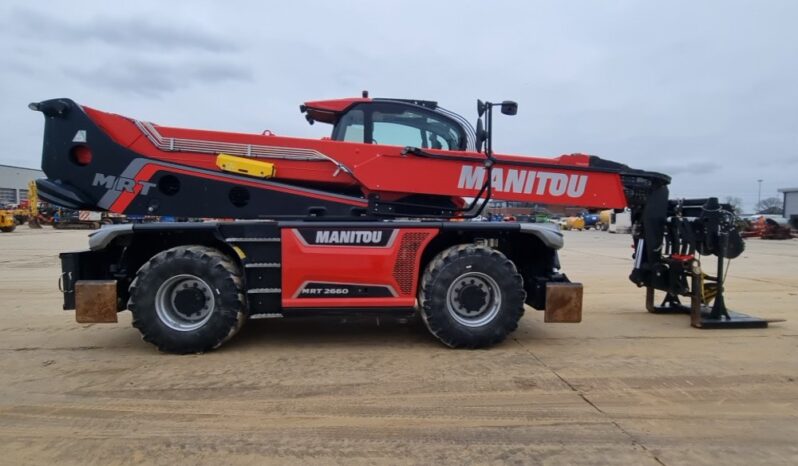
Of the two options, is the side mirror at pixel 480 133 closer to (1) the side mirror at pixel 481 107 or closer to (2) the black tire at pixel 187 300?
(1) the side mirror at pixel 481 107

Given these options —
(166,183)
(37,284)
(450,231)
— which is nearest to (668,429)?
(450,231)

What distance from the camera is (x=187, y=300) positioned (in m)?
5.30

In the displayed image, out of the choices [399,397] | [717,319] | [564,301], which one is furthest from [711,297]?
[399,397]

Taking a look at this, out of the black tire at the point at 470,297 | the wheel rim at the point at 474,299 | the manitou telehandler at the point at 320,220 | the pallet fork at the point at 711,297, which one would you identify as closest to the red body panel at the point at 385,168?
the manitou telehandler at the point at 320,220

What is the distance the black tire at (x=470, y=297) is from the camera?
5.37 m

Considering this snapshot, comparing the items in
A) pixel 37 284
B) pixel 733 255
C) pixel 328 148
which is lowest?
pixel 37 284

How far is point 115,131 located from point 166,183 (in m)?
0.79

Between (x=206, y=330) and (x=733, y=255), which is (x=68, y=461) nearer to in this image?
(x=206, y=330)

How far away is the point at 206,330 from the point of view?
526 cm

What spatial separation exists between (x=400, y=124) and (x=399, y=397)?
132 inches

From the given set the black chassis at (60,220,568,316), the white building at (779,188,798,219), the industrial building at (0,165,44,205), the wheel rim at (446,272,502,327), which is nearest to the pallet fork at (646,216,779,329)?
the black chassis at (60,220,568,316)

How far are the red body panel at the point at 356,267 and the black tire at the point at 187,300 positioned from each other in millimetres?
589

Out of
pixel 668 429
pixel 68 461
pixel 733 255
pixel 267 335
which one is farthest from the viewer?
pixel 733 255

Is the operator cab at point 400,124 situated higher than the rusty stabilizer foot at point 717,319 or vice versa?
the operator cab at point 400,124
